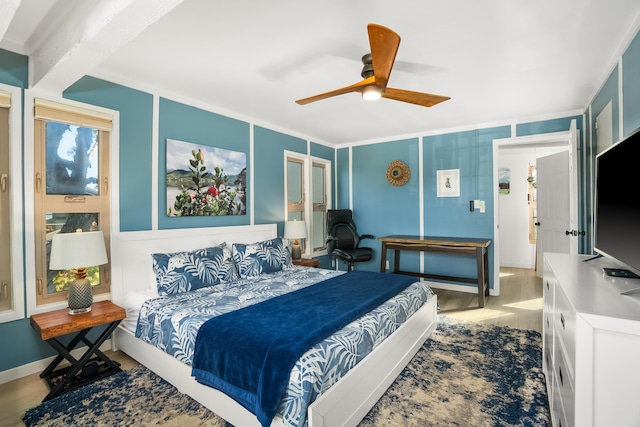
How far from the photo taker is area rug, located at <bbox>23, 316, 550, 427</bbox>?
6.17ft

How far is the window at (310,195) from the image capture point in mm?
4969

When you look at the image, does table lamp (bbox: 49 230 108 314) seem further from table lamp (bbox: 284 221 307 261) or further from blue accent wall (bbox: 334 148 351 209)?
blue accent wall (bbox: 334 148 351 209)

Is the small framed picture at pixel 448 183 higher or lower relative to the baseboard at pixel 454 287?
higher

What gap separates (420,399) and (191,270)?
2.12 metres

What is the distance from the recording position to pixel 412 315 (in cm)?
268

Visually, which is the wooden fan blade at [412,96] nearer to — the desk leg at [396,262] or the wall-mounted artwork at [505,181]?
the desk leg at [396,262]

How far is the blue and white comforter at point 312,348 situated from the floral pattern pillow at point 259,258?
133 mm

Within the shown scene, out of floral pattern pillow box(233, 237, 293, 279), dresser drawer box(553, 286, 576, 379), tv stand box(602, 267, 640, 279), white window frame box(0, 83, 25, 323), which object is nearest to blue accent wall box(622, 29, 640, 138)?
tv stand box(602, 267, 640, 279)

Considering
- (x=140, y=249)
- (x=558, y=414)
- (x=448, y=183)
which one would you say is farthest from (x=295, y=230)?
(x=558, y=414)

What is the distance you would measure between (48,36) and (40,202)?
3.99 ft

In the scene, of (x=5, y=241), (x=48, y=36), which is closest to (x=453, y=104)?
(x=48, y=36)

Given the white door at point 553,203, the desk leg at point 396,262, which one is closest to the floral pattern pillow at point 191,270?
the desk leg at point 396,262

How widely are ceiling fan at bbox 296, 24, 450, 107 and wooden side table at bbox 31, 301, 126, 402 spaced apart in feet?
7.68

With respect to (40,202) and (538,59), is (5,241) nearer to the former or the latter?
(40,202)
